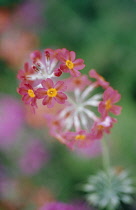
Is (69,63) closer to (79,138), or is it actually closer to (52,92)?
(52,92)

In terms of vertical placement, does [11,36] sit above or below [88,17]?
below

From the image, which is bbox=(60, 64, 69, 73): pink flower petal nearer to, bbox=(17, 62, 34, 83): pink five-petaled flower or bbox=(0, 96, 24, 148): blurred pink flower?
bbox=(17, 62, 34, 83): pink five-petaled flower

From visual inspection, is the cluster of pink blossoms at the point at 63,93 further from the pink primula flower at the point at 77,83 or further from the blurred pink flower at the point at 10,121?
the blurred pink flower at the point at 10,121

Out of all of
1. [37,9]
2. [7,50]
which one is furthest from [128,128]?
[37,9]

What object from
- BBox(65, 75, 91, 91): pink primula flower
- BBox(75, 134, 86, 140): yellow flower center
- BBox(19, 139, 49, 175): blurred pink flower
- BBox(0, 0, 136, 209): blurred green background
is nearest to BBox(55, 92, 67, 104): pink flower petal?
BBox(75, 134, 86, 140): yellow flower center

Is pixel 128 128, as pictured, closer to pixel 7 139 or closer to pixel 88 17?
pixel 7 139

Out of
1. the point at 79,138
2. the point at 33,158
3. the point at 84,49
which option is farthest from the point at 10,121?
the point at 79,138
